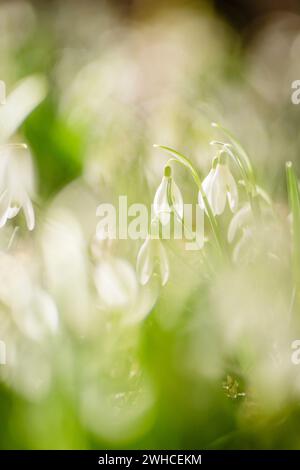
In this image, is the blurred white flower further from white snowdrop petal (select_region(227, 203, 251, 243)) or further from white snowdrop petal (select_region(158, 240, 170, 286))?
white snowdrop petal (select_region(227, 203, 251, 243))

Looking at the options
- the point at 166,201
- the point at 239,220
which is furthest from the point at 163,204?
the point at 239,220

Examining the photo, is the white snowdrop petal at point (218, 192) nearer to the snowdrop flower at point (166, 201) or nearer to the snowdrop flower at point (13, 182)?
the snowdrop flower at point (166, 201)

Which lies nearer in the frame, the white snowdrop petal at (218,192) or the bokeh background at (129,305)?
the bokeh background at (129,305)

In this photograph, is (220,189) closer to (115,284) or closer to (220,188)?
(220,188)

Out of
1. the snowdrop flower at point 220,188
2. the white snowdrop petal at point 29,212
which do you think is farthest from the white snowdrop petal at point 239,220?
the white snowdrop petal at point 29,212

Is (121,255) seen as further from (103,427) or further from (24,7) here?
(24,7)

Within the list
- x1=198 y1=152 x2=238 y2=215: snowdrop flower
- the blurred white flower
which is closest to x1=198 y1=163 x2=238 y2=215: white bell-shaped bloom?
x1=198 y1=152 x2=238 y2=215: snowdrop flower
